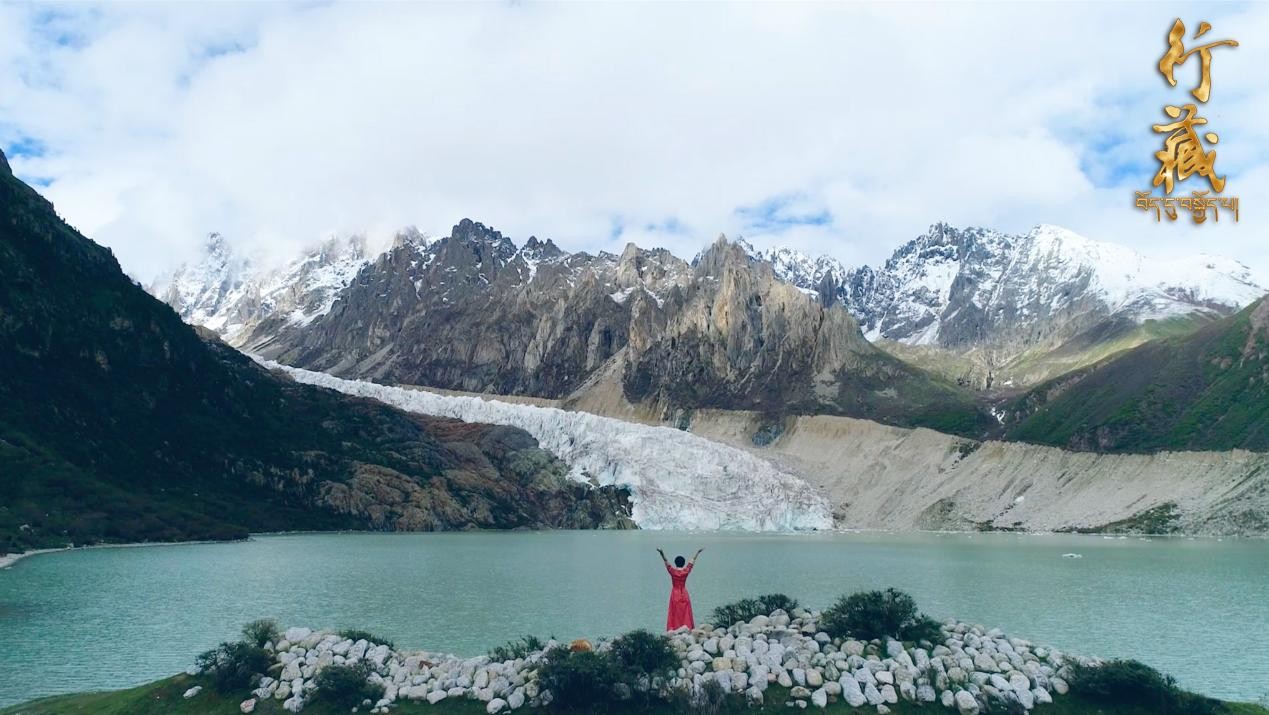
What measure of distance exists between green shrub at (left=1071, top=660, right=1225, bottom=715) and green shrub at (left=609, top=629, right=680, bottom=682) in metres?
11.4

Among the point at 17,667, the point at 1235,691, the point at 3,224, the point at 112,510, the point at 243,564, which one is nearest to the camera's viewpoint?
the point at 1235,691

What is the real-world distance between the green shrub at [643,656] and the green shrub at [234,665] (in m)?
10.8

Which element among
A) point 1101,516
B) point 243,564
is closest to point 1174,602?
point 243,564

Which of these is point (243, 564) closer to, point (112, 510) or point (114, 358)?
point (112, 510)

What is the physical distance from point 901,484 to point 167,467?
438ft

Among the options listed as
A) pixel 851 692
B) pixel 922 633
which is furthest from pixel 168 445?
pixel 851 692

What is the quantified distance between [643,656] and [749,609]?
22.8 feet

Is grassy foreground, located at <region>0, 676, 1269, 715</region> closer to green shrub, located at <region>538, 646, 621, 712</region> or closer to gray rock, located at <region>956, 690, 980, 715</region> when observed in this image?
gray rock, located at <region>956, 690, 980, 715</region>

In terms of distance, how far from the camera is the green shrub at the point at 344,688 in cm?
2780

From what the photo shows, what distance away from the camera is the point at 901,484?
641 ft

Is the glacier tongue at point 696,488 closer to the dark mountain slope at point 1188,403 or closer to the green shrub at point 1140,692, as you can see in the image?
the dark mountain slope at point 1188,403

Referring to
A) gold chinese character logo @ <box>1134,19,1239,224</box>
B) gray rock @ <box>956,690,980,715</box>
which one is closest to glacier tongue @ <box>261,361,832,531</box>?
gold chinese character logo @ <box>1134,19,1239,224</box>

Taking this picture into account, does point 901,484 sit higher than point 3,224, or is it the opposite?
point 3,224

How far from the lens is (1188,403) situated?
171 m
